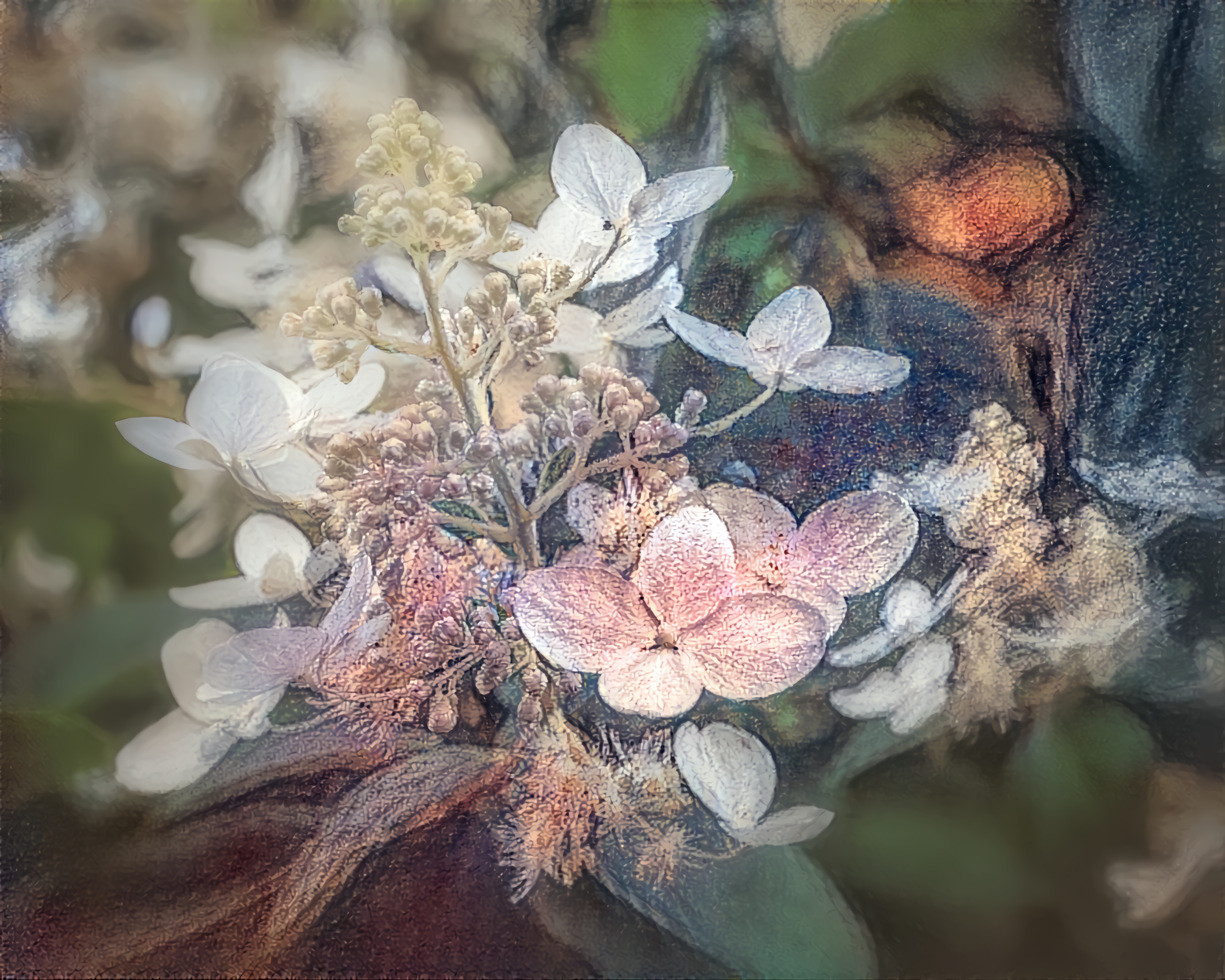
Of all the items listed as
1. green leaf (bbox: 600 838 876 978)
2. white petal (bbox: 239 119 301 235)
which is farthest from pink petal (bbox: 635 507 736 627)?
white petal (bbox: 239 119 301 235)

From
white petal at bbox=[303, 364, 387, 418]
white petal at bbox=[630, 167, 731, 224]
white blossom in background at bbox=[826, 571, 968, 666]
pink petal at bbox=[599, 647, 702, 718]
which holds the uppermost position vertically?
white petal at bbox=[630, 167, 731, 224]

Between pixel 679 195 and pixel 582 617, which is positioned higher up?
pixel 679 195

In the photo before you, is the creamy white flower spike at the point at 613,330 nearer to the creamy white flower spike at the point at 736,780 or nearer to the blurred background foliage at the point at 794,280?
the blurred background foliage at the point at 794,280

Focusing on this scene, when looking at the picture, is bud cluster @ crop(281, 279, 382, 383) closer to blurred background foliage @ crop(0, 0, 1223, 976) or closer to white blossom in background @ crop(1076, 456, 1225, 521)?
blurred background foliage @ crop(0, 0, 1223, 976)

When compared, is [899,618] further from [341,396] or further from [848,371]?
[341,396]

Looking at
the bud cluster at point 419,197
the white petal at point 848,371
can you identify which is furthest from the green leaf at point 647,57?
the white petal at point 848,371

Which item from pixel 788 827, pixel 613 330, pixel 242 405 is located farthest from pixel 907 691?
pixel 242 405
